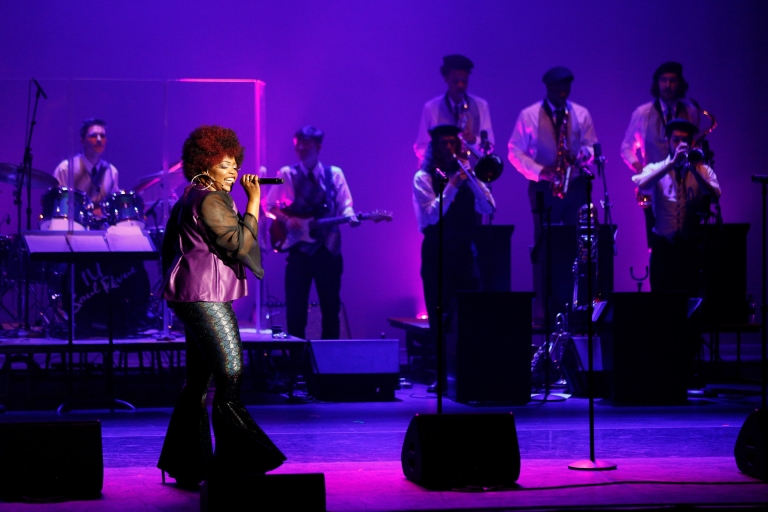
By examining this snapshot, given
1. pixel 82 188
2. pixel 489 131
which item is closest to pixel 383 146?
pixel 489 131

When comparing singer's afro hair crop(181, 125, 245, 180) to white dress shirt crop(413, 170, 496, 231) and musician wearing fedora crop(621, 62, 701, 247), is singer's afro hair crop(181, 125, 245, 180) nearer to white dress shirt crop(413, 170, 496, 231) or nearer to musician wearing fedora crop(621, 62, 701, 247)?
white dress shirt crop(413, 170, 496, 231)

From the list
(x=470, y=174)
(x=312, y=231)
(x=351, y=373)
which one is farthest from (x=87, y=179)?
(x=470, y=174)

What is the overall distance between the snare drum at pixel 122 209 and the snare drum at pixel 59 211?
0.19 metres

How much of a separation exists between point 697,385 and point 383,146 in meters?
4.27

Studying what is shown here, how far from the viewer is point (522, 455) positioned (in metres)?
5.27

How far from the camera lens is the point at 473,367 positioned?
734cm

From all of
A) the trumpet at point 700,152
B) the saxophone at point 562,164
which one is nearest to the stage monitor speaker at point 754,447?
the trumpet at point 700,152

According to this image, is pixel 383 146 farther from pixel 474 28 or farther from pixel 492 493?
pixel 492 493

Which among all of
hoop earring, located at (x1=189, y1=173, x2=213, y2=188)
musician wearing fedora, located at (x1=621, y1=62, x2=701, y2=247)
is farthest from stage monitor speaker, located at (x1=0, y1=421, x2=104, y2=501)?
musician wearing fedora, located at (x1=621, y1=62, x2=701, y2=247)

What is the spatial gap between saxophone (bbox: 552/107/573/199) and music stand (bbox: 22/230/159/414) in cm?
367

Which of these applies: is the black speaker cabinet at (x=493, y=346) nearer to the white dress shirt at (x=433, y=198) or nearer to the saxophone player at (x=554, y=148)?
the white dress shirt at (x=433, y=198)

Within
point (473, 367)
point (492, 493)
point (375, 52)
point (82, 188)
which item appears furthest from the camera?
point (375, 52)

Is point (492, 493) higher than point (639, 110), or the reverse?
point (639, 110)

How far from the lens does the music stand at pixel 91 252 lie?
23.0 ft
